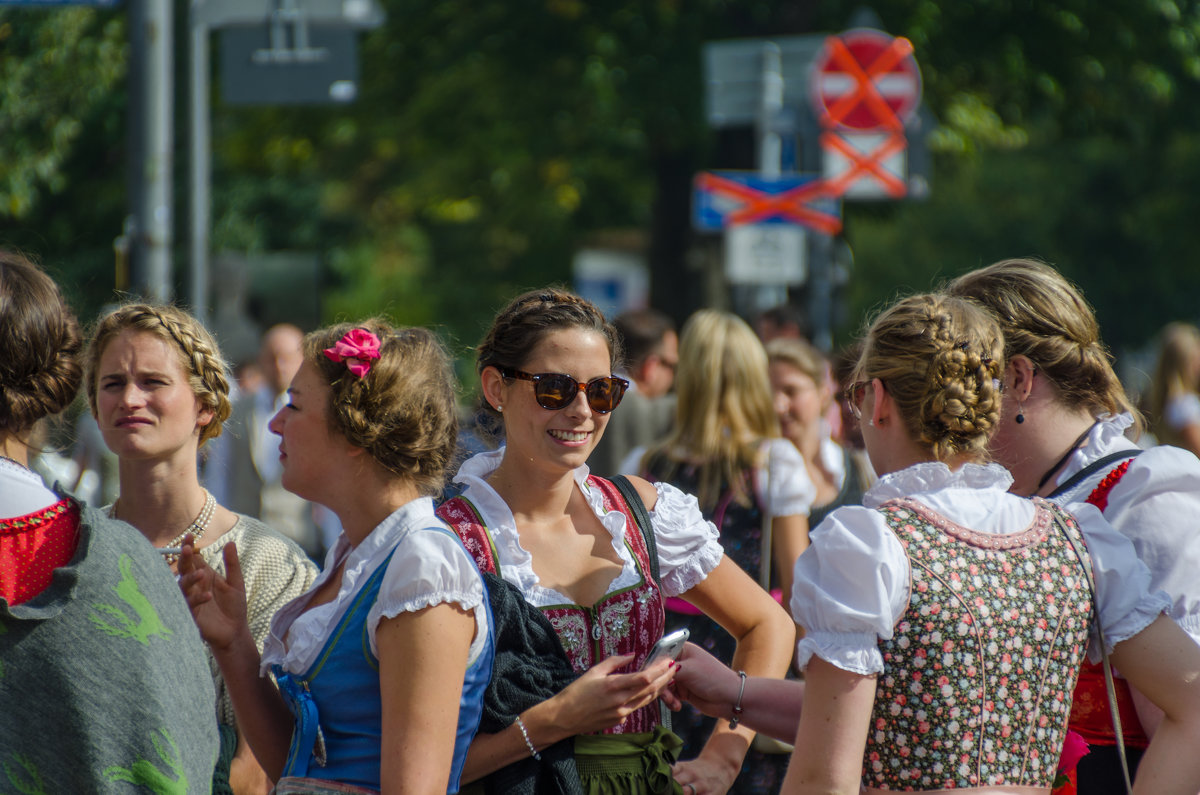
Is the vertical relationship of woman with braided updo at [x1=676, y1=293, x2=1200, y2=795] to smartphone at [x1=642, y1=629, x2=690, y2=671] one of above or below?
above

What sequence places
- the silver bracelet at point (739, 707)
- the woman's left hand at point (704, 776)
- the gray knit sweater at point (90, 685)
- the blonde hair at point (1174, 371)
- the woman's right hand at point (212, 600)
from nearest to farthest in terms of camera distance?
1. the gray knit sweater at point (90, 685)
2. the woman's right hand at point (212, 600)
3. the silver bracelet at point (739, 707)
4. the woman's left hand at point (704, 776)
5. the blonde hair at point (1174, 371)

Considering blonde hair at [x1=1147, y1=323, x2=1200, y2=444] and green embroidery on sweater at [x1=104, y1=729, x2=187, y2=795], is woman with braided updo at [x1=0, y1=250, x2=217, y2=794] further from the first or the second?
blonde hair at [x1=1147, y1=323, x2=1200, y2=444]

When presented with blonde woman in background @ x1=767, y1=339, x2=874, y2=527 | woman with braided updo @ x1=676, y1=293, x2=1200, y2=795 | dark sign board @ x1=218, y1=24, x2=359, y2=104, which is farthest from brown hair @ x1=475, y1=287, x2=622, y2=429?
dark sign board @ x1=218, y1=24, x2=359, y2=104

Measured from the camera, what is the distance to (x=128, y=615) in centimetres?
225

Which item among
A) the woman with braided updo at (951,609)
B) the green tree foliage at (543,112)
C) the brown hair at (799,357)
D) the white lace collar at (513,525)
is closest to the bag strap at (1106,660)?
the woman with braided updo at (951,609)

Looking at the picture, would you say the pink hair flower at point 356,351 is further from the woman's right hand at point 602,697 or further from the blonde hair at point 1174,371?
the blonde hair at point 1174,371

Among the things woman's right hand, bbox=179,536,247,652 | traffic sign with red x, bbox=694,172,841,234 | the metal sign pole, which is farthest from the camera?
traffic sign with red x, bbox=694,172,841,234

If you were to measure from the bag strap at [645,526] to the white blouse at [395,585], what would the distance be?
0.57 meters

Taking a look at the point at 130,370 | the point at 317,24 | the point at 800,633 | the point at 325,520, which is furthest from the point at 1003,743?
the point at 317,24

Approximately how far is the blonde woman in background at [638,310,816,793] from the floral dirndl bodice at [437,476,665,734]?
4.77 ft

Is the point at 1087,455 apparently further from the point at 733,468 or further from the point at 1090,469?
the point at 733,468

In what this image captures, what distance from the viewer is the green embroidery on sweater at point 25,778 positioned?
2.19 meters

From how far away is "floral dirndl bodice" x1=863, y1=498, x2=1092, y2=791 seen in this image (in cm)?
234

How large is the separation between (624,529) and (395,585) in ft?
2.43
